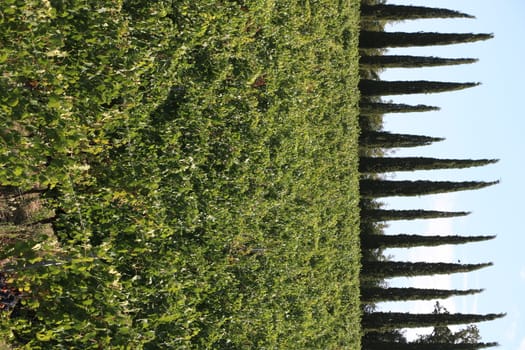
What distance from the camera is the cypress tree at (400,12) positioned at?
2166cm

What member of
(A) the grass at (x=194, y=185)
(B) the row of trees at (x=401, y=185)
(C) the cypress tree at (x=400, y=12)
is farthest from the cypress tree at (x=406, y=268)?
(C) the cypress tree at (x=400, y=12)

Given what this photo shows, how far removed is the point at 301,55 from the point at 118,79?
6.03 m

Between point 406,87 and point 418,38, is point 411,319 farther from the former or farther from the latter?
point 418,38

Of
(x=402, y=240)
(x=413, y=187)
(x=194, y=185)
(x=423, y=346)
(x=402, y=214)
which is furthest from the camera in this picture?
(x=402, y=214)

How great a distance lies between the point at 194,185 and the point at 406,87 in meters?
16.0

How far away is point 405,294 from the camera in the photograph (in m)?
20.3

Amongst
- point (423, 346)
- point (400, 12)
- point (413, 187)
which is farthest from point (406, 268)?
point (400, 12)

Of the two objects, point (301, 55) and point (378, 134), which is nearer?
point (301, 55)

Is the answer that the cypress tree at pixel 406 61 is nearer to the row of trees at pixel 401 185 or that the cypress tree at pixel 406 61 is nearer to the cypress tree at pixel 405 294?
the row of trees at pixel 401 185

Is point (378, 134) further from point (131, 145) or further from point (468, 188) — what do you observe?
point (131, 145)

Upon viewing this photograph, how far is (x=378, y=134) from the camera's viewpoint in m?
21.3

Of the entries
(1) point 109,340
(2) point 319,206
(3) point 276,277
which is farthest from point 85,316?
(2) point 319,206

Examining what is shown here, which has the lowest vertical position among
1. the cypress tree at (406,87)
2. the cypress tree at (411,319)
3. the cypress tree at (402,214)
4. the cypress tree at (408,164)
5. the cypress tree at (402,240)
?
the cypress tree at (411,319)

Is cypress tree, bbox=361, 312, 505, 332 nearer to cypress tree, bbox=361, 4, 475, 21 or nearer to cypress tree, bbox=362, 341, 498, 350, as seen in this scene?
cypress tree, bbox=362, 341, 498, 350
